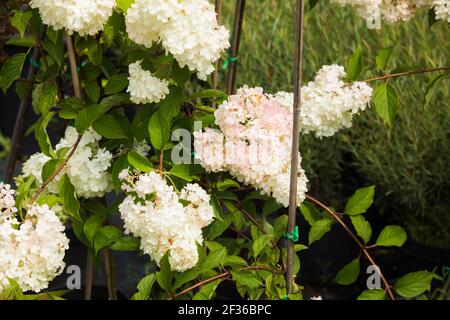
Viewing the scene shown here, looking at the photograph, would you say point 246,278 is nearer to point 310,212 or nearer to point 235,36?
point 310,212

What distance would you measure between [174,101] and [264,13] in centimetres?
222

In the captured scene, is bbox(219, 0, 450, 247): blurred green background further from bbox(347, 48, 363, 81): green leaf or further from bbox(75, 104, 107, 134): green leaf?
bbox(75, 104, 107, 134): green leaf

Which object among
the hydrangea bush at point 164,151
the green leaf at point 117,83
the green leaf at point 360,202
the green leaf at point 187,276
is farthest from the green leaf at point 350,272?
the green leaf at point 117,83

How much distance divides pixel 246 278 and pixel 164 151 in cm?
28

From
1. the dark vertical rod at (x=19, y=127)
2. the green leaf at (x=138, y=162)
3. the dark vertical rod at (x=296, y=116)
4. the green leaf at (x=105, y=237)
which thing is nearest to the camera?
the dark vertical rod at (x=296, y=116)

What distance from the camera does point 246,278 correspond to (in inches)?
54.4

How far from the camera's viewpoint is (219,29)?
132 centimetres

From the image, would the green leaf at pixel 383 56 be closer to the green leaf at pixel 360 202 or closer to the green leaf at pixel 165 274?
the green leaf at pixel 360 202

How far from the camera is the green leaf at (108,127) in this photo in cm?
140

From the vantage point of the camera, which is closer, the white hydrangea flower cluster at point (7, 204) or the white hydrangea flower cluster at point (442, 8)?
the white hydrangea flower cluster at point (7, 204)

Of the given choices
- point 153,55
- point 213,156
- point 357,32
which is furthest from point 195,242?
point 357,32

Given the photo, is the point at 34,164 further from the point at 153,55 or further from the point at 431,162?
the point at 431,162

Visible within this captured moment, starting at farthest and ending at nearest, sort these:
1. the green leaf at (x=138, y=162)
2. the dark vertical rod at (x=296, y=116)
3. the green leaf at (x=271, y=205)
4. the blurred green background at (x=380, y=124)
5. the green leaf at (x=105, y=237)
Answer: the blurred green background at (x=380, y=124), the green leaf at (x=271, y=205), the green leaf at (x=105, y=237), the green leaf at (x=138, y=162), the dark vertical rod at (x=296, y=116)

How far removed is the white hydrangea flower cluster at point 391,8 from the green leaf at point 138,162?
1.60 ft
